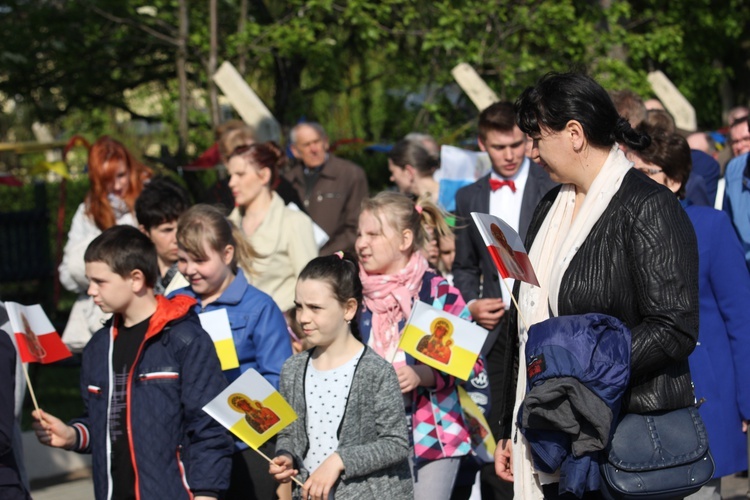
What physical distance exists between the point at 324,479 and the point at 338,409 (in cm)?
31

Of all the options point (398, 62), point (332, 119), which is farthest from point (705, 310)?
point (332, 119)

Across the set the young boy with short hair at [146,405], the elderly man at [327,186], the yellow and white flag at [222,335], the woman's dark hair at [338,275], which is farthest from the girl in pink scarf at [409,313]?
the elderly man at [327,186]

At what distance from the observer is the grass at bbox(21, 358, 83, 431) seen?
29.5 ft

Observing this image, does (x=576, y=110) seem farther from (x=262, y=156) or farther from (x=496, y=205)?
(x=262, y=156)

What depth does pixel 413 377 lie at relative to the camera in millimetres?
4633

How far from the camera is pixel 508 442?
3613 millimetres

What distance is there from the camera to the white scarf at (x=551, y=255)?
3.25 metres

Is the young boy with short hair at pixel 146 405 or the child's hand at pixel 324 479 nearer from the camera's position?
the child's hand at pixel 324 479

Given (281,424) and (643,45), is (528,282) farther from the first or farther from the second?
(643,45)

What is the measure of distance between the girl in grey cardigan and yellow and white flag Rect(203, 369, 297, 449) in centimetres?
14

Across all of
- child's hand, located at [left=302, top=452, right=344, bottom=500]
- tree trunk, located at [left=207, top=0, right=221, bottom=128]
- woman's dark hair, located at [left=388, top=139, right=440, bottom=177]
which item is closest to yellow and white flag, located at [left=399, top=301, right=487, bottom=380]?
child's hand, located at [left=302, top=452, right=344, bottom=500]

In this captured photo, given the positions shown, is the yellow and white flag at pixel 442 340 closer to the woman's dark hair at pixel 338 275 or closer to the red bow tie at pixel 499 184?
the woman's dark hair at pixel 338 275

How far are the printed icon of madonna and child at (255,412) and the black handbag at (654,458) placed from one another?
130cm

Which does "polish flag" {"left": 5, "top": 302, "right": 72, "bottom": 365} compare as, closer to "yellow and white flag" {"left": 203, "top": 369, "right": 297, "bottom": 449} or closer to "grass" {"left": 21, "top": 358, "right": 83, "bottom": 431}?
"yellow and white flag" {"left": 203, "top": 369, "right": 297, "bottom": 449}
